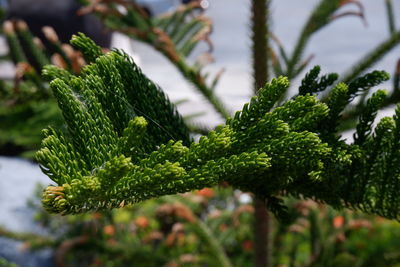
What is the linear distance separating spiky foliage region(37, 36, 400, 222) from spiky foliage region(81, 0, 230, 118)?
0.60 m

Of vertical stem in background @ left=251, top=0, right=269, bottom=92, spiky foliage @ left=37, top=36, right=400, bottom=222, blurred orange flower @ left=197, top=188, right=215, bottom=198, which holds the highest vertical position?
blurred orange flower @ left=197, top=188, right=215, bottom=198

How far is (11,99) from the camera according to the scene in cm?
134

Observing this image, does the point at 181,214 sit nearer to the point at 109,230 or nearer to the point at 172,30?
the point at 172,30

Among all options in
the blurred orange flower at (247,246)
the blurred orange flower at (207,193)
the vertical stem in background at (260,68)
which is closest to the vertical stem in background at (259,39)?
the vertical stem in background at (260,68)

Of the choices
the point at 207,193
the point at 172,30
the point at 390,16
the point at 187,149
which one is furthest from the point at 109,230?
the point at 187,149

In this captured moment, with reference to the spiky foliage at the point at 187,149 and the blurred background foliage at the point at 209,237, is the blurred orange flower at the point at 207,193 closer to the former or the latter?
the blurred background foliage at the point at 209,237

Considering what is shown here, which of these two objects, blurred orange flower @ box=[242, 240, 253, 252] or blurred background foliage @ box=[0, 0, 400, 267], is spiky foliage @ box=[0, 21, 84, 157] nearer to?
blurred background foliage @ box=[0, 0, 400, 267]

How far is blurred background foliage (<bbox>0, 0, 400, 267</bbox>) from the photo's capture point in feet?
3.92

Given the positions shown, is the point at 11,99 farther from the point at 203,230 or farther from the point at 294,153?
the point at 294,153

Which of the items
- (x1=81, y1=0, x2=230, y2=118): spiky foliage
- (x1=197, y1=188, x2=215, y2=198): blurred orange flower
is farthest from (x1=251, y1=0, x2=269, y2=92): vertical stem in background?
(x1=197, y1=188, x2=215, y2=198): blurred orange flower

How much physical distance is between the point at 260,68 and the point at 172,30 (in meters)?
0.53

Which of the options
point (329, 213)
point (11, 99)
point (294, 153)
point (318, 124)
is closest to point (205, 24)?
point (11, 99)

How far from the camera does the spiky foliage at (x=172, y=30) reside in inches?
44.4

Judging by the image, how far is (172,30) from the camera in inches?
57.6
